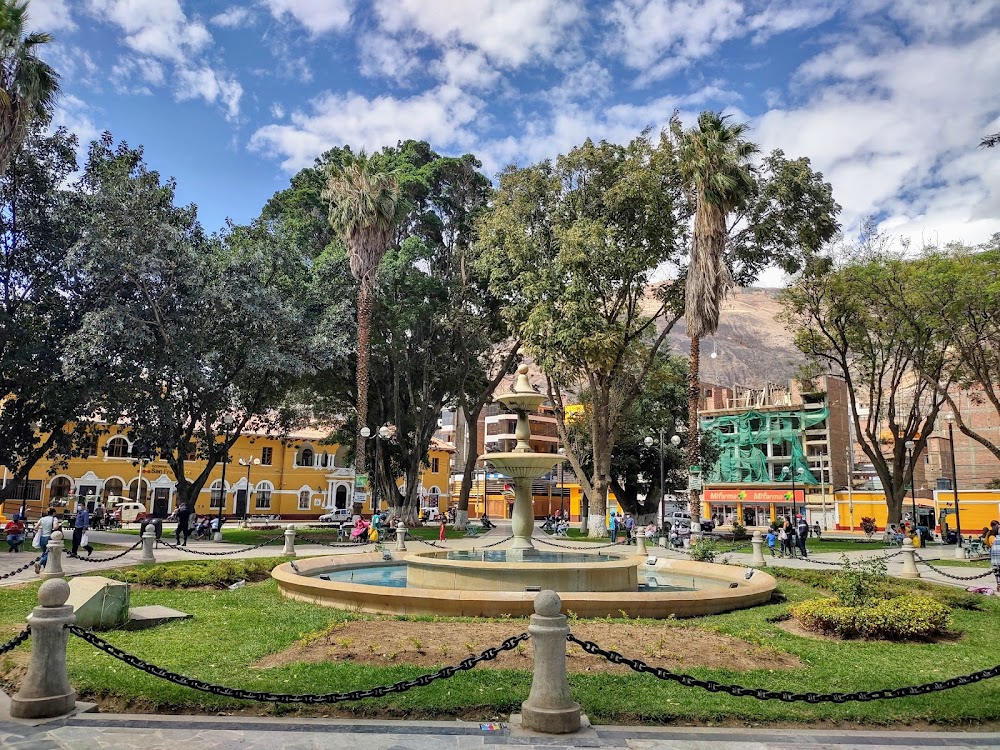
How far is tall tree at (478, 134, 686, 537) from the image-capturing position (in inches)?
1062

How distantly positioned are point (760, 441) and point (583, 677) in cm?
5955

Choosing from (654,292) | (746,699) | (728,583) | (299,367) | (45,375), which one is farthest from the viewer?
(654,292)

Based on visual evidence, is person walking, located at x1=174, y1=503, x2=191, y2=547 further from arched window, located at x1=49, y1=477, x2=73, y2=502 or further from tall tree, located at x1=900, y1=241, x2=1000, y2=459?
tall tree, located at x1=900, y1=241, x2=1000, y2=459

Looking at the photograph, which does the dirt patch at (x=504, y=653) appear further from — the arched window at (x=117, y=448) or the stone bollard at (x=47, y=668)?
the arched window at (x=117, y=448)

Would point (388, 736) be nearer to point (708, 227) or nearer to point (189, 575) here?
point (189, 575)

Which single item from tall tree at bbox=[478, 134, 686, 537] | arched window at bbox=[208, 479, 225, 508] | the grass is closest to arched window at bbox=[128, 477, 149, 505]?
arched window at bbox=[208, 479, 225, 508]

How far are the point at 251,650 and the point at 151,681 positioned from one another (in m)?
1.48

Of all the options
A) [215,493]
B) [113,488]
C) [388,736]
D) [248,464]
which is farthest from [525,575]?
[215,493]

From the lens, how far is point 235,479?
50969 millimetres

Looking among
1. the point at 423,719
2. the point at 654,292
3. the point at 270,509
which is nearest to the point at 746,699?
the point at 423,719

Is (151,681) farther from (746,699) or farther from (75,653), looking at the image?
(746,699)

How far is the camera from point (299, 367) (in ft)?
88.8

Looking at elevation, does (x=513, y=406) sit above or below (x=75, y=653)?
above

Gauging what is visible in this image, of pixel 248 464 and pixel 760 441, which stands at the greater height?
pixel 760 441
